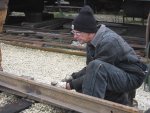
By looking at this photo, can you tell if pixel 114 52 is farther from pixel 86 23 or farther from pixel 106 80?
pixel 86 23

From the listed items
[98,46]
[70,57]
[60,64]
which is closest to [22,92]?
[98,46]

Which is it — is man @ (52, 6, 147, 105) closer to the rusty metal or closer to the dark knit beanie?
the dark knit beanie

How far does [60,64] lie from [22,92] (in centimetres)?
259

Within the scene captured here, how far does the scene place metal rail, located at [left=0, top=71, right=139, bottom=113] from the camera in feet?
11.9

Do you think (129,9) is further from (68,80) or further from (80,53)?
(68,80)

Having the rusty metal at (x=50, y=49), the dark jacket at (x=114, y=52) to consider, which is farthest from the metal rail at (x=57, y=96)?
the rusty metal at (x=50, y=49)

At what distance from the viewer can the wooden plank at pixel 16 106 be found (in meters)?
4.44

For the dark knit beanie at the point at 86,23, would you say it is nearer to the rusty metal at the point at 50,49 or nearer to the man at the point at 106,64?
the man at the point at 106,64

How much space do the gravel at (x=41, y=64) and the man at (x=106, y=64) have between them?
5.27 ft

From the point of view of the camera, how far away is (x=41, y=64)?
7285mm

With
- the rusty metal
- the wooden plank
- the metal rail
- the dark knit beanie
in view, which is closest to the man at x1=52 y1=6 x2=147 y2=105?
the dark knit beanie

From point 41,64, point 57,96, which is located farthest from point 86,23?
point 41,64

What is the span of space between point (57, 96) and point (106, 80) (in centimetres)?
89

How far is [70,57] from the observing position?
7.83 m
